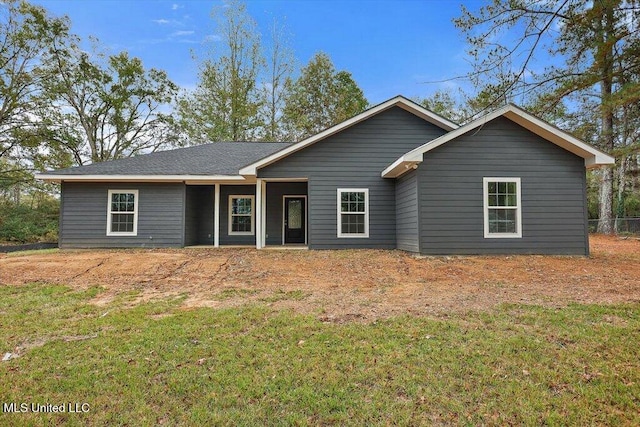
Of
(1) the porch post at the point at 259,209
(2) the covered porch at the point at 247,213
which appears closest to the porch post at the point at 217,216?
(2) the covered porch at the point at 247,213

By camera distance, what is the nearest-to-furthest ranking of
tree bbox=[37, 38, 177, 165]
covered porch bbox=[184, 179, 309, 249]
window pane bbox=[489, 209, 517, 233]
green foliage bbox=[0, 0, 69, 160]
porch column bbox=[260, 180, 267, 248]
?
window pane bbox=[489, 209, 517, 233]
porch column bbox=[260, 180, 267, 248]
covered porch bbox=[184, 179, 309, 249]
green foliage bbox=[0, 0, 69, 160]
tree bbox=[37, 38, 177, 165]

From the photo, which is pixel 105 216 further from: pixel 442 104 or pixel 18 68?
pixel 442 104

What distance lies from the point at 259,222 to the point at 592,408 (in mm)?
9862

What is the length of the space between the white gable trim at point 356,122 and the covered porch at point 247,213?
232 centimetres

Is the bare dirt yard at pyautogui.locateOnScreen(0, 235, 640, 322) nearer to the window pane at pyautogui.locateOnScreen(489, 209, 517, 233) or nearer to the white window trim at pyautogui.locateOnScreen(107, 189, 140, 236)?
the window pane at pyautogui.locateOnScreen(489, 209, 517, 233)

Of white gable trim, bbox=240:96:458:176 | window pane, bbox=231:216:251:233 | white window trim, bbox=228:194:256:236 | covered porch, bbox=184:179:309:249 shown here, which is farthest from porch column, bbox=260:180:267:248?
white gable trim, bbox=240:96:458:176

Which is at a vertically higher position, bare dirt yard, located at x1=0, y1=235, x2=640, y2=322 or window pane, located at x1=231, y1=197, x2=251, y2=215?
window pane, located at x1=231, y1=197, x2=251, y2=215

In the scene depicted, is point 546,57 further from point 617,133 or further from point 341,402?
point 617,133

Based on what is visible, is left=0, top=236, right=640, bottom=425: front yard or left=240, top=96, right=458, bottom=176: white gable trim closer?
left=0, top=236, right=640, bottom=425: front yard

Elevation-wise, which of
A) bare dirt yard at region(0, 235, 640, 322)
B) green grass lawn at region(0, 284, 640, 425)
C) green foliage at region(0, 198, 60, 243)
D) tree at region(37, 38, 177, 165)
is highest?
tree at region(37, 38, 177, 165)

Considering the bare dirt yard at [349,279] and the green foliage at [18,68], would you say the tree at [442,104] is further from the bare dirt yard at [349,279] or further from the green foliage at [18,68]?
the green foliage at [18,68]

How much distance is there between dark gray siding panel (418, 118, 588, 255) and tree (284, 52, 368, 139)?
17.4 metres

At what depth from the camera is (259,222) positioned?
11.6 metres

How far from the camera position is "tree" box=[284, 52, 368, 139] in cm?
2589
